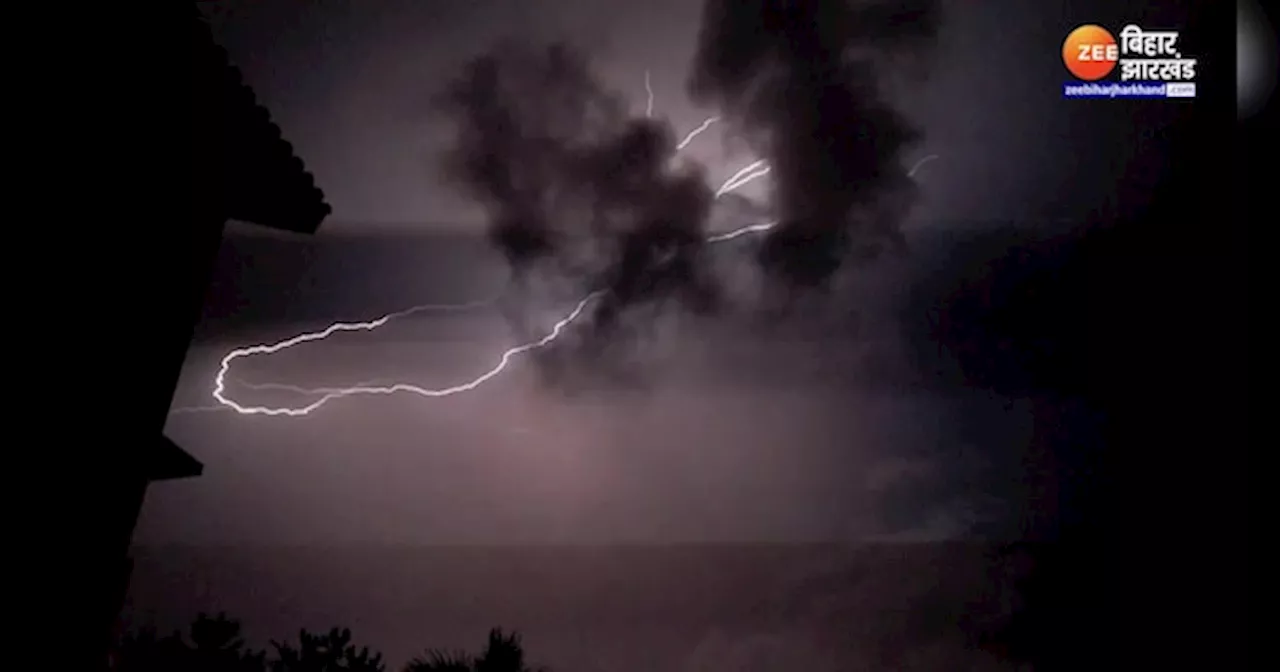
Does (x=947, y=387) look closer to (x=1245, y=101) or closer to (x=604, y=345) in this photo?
(x=604, y=345)

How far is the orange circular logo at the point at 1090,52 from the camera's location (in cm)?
497

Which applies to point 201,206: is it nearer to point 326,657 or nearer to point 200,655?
point 326,657

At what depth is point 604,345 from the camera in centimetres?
630

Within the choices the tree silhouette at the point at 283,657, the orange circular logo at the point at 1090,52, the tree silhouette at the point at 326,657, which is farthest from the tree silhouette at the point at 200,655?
the orange circular logo at the point at 1090,52

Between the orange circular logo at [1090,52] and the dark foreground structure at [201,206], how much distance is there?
4444 millimetres

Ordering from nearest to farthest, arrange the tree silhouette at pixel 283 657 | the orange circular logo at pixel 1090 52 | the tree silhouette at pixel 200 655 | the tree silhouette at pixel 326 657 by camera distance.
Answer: the tree silhouette at pixel 283 657 < the tree silhouette at pixel 326 657 < the tree silhouette at pixel 200 655 < the orange circular logo at pixel 1090 52

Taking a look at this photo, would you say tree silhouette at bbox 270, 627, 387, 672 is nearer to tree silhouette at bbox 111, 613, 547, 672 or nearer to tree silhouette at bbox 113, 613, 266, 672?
tree silhouette at bbox 111, 613, 547, 672

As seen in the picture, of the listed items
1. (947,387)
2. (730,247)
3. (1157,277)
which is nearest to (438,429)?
(730,247)

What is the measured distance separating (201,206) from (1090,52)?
486cm

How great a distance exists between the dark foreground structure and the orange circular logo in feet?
14.6

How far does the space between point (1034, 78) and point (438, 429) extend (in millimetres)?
4525

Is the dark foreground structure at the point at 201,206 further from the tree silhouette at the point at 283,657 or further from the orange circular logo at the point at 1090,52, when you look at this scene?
the orange circular logo at the point at 1090,52

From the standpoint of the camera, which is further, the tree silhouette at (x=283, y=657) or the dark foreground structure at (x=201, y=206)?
the tree silhouette at (x=283, y=657)

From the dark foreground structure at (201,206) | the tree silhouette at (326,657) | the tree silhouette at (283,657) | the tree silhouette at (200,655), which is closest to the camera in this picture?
the dark foreground structure at (201,206)
